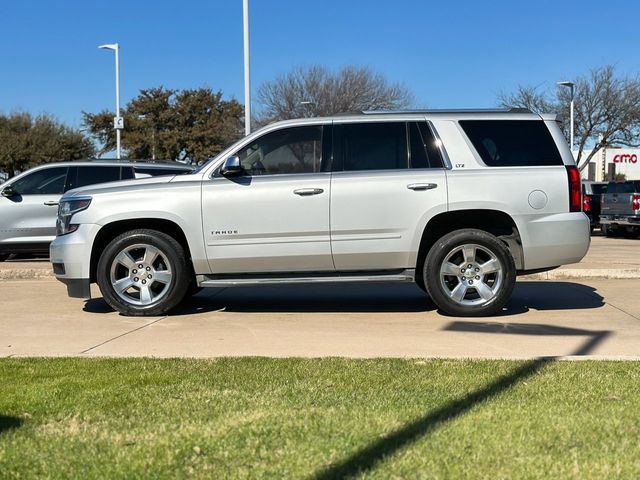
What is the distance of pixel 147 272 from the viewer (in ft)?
25.2

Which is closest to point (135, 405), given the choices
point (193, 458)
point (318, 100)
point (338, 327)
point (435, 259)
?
point (193, 458)

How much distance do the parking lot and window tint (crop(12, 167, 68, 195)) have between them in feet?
9.36

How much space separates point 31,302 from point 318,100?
1089 inches

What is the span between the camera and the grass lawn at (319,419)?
3.45 metres

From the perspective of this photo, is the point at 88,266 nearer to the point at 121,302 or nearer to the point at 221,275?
the point at 121,302

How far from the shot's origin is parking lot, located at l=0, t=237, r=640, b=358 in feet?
20.4

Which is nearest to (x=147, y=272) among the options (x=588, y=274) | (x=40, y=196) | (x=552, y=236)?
(x=552, y=236)

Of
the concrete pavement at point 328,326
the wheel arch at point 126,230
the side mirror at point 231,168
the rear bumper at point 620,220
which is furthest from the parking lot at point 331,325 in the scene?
the rear bumper at point 620,220

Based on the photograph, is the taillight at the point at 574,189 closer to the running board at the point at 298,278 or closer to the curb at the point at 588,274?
the running board at the point at 298,278

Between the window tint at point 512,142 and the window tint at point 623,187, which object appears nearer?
the window tint at point 512,142

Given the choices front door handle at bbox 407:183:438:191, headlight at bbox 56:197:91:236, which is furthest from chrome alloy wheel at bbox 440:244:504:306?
headlight at bbox 56:197:91:236

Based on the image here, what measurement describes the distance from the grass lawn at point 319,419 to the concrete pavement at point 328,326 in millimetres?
688

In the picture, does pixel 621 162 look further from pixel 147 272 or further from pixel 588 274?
pixel 147 272

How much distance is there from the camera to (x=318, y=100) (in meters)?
35.4
